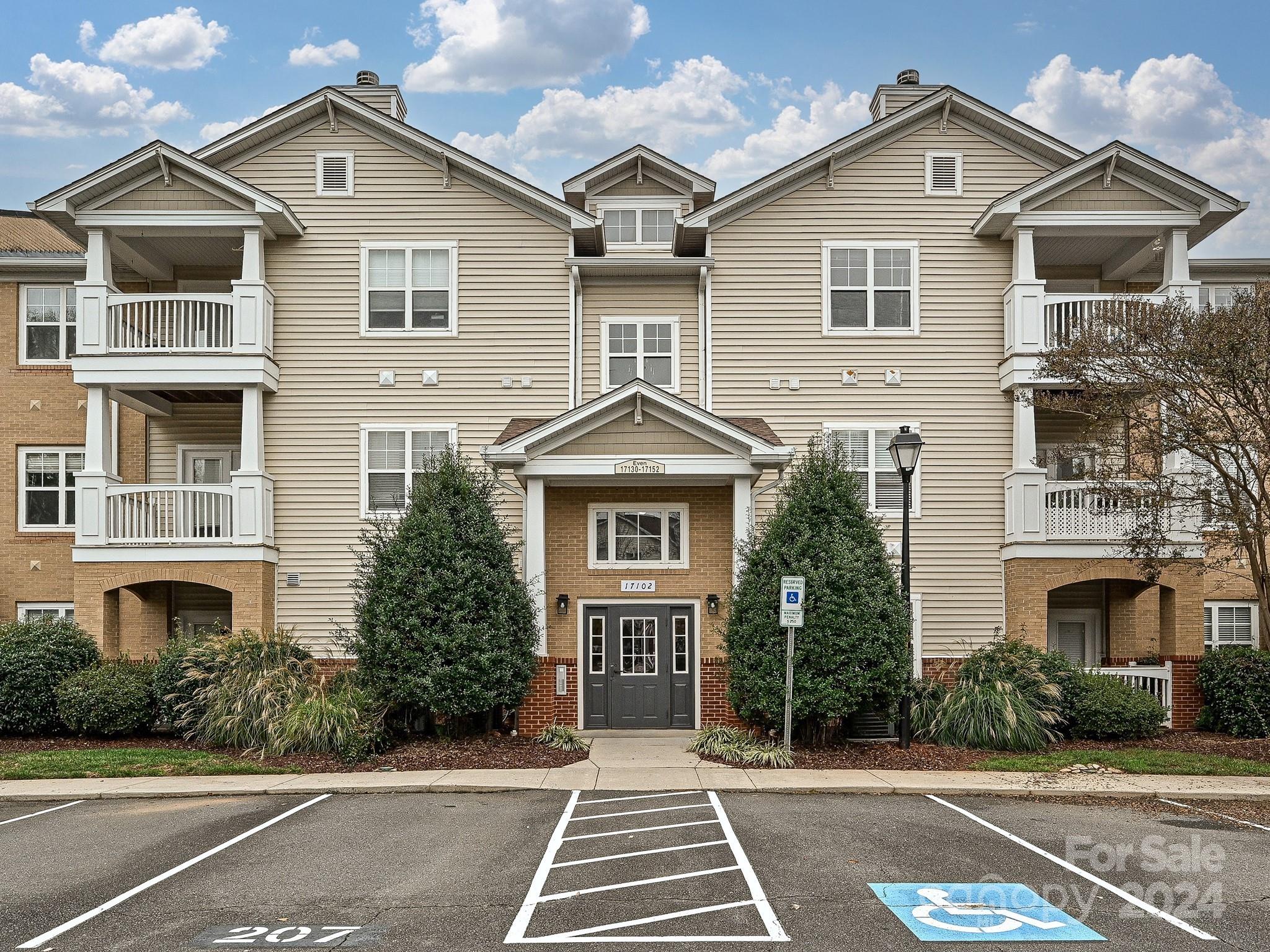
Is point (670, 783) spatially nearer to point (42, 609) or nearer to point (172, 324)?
point (172, 324)

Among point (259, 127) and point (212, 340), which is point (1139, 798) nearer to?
point (212, 340)

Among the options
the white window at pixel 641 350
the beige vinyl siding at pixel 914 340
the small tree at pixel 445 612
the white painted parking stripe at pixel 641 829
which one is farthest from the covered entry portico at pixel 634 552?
the white painted parking stripe at pixel 641 829

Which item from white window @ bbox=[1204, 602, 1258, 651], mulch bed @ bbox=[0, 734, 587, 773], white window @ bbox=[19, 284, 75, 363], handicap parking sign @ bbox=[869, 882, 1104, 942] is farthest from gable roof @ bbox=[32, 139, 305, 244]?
white window @ bbox=[1204, 602, 1258, 651]

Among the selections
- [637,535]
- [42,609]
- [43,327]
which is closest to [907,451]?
[637,535]

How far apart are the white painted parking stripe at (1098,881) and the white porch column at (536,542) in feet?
24.7

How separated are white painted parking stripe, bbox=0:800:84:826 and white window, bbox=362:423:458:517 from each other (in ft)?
25.7

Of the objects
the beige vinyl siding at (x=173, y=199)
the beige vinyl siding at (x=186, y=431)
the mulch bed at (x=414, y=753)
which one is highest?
the beige vinyl siding at (x=173, y=199)

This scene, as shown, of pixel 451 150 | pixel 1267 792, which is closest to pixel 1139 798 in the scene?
pixel 1267 792

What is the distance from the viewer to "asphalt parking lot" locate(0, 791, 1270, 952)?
7.56 metres

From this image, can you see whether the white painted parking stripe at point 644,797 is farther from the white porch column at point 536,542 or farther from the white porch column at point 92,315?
the white porch column at point 92,315

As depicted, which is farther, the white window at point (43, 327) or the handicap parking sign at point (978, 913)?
the white window at point (43, 327)

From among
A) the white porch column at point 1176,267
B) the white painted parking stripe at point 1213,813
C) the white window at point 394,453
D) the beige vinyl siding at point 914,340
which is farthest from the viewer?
the white window at point 394,453

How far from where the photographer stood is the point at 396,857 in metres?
9.70

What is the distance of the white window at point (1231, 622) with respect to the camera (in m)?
21.6
